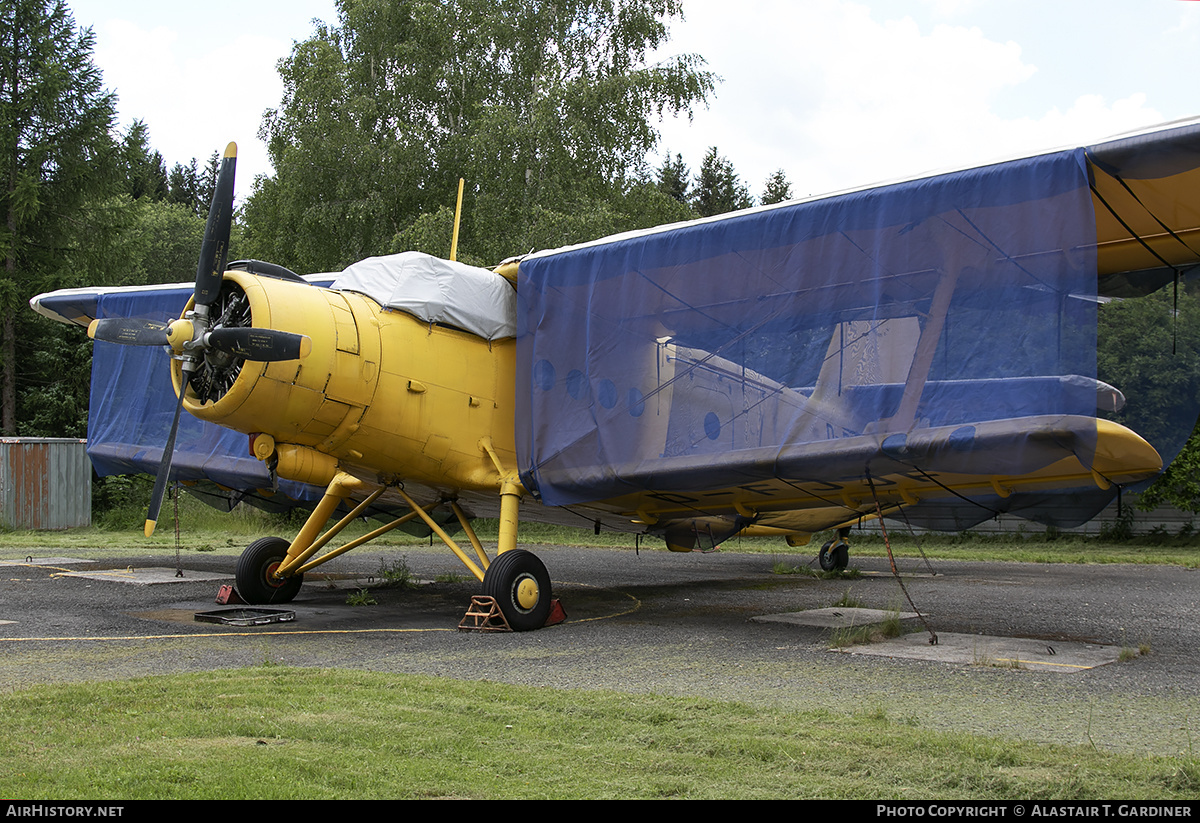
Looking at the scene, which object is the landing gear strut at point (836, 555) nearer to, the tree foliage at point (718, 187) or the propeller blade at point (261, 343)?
the propeller blade at point (261, 343)

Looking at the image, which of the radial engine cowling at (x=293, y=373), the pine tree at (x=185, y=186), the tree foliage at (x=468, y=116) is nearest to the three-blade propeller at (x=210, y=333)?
the radial engine cowling at (x=293, y=373)

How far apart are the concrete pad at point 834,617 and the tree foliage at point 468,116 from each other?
18886mm

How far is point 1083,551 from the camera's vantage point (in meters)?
22.5

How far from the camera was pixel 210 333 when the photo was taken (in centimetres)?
850

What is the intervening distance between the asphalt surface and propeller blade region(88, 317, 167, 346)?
2.72 m

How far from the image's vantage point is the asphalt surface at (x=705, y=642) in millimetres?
5895

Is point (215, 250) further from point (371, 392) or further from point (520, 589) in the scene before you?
point (520, 589)

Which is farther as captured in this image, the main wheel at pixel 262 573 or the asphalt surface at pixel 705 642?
the main wheel at pixel 262 573

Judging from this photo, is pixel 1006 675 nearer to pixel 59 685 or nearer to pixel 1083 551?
pixel 59 685

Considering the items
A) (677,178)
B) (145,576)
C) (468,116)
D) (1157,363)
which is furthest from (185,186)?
(1157,363)

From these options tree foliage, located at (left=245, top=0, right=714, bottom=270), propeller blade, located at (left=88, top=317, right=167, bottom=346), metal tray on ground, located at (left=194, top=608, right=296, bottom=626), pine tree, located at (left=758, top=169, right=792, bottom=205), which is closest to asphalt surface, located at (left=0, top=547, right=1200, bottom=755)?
metal tray on ground, located at (left=194, top=608, right=296, bottom=626)

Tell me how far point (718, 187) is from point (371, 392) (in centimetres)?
4839

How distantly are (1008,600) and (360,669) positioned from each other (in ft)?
29.7

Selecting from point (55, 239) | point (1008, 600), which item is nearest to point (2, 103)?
point (55, 239)
